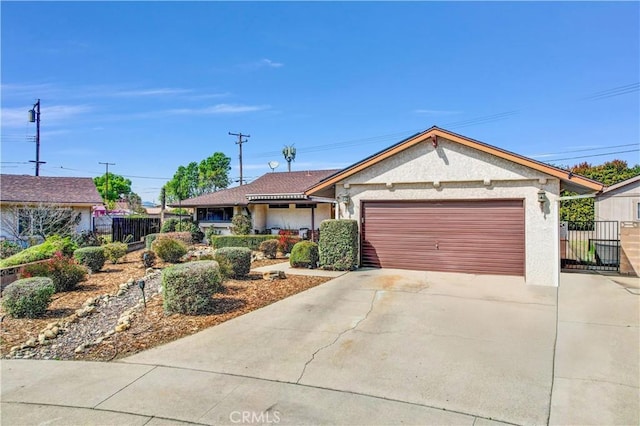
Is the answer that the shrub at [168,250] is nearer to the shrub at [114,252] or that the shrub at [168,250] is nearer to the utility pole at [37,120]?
the shrub at [114,252]

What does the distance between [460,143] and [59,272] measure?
11312 millimetres

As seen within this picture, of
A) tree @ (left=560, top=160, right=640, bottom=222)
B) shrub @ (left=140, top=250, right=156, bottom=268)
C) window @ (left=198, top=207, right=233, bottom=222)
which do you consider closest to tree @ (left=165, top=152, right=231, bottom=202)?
window @ (left=198, top=207, right=233, bottom=222)

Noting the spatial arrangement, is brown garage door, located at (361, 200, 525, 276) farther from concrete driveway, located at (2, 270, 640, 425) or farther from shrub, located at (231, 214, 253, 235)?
shrub, located at (231, 214, 253, 235)

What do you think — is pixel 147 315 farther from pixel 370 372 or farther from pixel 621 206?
pixel 621 206

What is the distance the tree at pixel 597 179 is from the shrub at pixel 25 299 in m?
28.3

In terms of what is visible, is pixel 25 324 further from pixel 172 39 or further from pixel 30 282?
pixel 172 39

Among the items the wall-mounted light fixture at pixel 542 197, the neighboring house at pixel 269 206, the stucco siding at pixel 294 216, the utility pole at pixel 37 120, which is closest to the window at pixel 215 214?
the neighboring house at pixel 269 206

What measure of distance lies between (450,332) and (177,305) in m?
4.87

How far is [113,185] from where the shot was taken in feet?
214

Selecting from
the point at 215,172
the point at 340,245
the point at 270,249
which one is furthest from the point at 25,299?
the point at 215,172

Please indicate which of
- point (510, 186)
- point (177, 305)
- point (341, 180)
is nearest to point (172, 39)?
point (341, 180)

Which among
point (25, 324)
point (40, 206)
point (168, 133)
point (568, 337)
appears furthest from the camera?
point (168, 133)

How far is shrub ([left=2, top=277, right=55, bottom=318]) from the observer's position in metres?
6.91

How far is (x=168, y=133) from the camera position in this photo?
27688 mm
